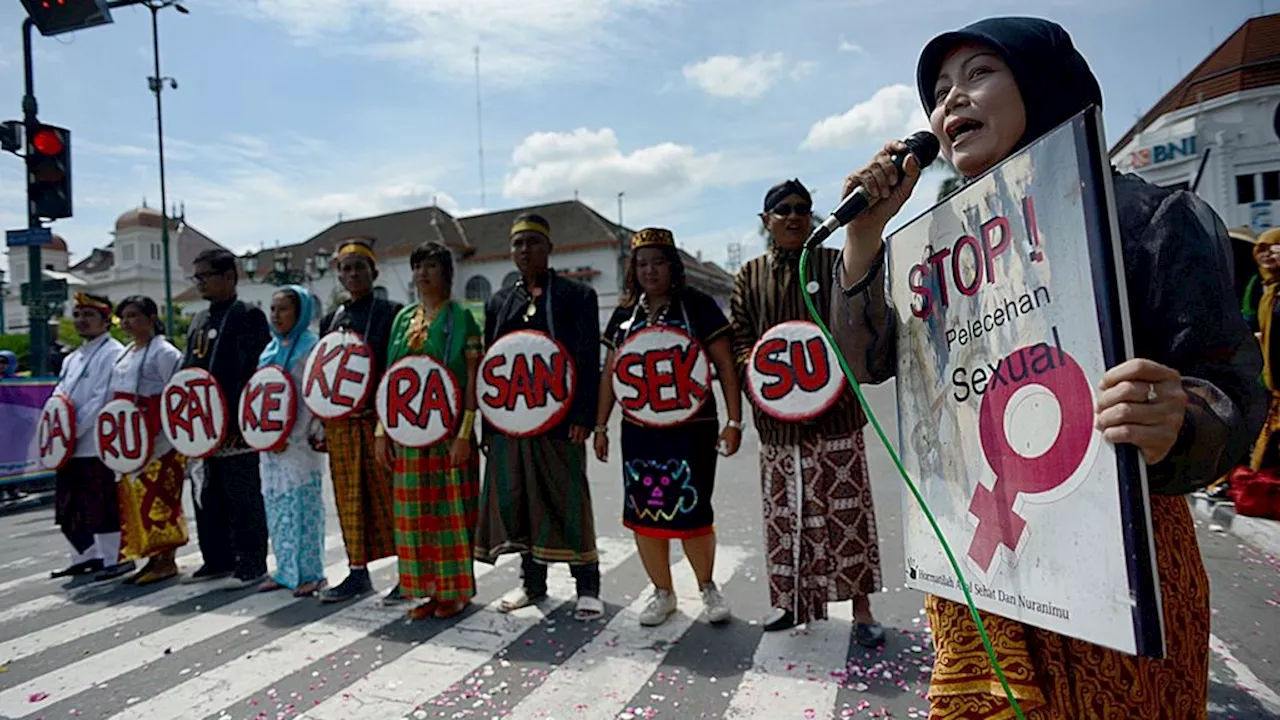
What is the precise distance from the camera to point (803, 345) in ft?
11.0

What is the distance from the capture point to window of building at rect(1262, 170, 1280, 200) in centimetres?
1633

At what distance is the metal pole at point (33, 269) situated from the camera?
7453 millimetres

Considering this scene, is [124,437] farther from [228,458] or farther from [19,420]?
[19,420]

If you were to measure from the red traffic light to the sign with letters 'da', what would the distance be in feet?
28.5

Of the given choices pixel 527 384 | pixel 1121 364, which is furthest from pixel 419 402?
pixel 1121 364

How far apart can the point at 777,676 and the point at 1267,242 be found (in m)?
4.28

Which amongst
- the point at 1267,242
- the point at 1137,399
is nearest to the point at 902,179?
the point at 1137,399

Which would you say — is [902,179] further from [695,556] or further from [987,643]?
[695,556]

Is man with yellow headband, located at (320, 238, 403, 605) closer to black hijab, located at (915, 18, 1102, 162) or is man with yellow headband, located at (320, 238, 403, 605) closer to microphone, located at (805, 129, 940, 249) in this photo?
microphone, located at (805, 129, 940, 249)

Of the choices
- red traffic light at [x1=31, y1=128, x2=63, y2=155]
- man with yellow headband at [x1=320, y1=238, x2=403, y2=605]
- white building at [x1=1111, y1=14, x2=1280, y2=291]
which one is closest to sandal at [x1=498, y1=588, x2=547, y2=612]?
man with yellow headband at [x1=320, y1=238, x2=403, y2=605]

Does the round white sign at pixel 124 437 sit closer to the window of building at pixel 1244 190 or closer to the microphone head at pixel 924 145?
the microphone head at pixel 924 145

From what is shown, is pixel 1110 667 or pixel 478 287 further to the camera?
pixel 478 287

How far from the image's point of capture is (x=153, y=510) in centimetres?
507

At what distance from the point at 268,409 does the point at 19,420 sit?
4759 mm
